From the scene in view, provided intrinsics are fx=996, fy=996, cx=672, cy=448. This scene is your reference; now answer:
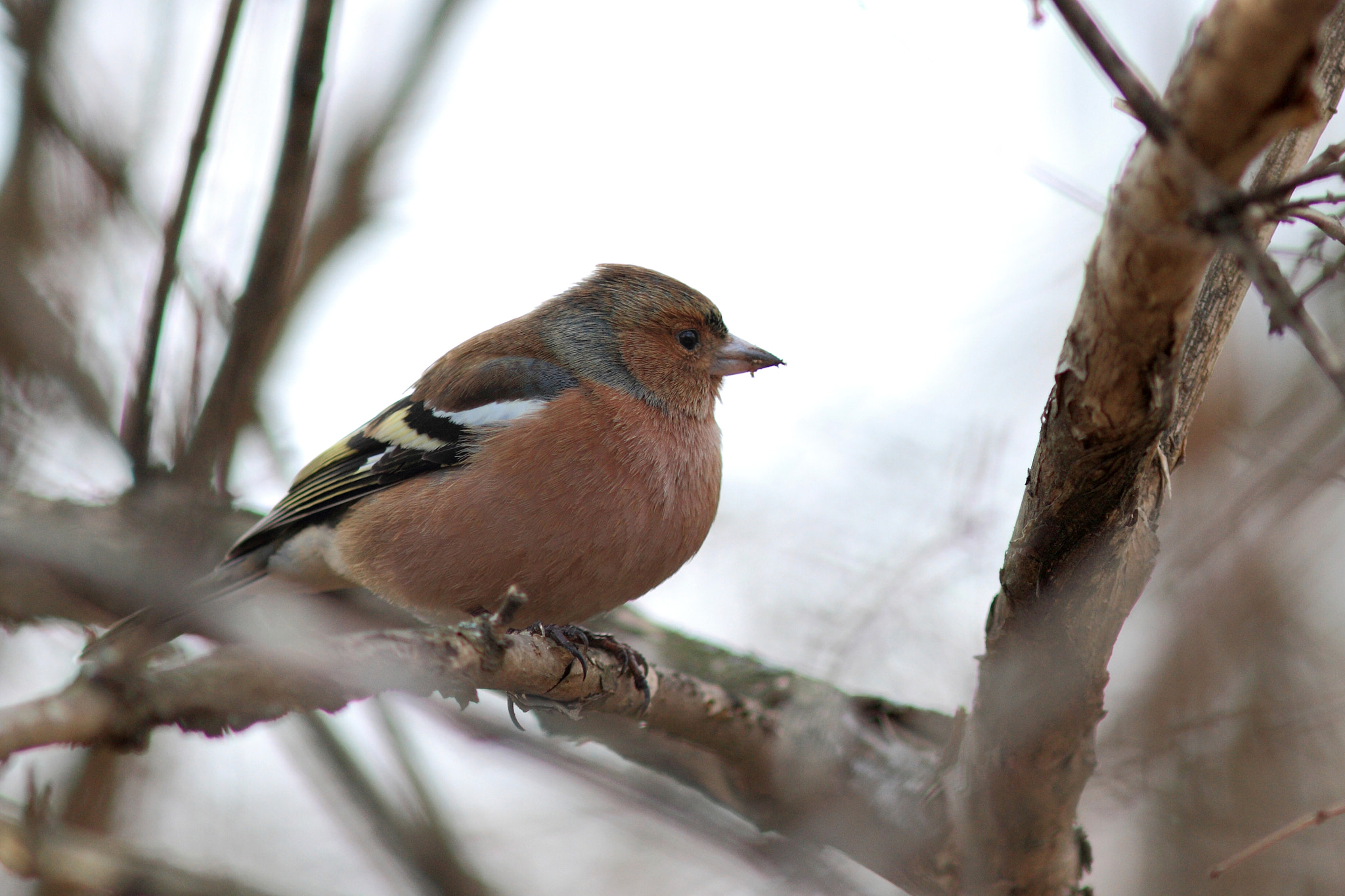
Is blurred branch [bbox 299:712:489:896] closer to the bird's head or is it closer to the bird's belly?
the bird's belly

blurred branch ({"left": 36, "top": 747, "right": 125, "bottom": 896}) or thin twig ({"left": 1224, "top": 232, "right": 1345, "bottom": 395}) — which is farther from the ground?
thin twig ({"left": 1224, "top": 232, "right": 1345, "bottom": 395})

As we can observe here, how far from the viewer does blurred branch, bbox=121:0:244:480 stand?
365cm

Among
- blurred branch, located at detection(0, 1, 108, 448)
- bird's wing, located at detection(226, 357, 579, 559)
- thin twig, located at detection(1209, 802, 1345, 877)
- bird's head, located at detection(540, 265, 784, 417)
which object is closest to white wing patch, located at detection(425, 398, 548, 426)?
bird's wing, located at detection(226, 357, 579, 559)

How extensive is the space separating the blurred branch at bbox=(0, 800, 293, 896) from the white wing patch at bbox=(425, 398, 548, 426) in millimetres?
2514

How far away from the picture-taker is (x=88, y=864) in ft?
7.46

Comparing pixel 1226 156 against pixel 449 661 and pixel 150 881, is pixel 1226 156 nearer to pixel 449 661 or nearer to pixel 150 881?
pixel 449 661

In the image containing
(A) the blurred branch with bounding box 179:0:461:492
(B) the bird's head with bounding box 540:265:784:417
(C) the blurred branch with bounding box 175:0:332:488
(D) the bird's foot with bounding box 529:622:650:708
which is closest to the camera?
(C) the blurred branch with bounding box 175:0:332:488

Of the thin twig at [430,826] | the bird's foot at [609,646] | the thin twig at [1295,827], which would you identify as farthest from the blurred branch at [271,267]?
the thin twig at [1295,827]

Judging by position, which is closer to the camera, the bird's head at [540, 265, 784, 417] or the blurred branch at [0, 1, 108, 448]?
the blurred branch at [0, 1, 108, 448]

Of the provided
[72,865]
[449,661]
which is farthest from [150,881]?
[449,661]

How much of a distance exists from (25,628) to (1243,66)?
508 cm

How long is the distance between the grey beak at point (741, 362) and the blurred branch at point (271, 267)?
2.44 metres

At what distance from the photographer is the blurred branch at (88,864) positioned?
7.16 ft

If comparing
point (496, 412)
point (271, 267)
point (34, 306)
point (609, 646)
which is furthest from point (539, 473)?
point (34, 306)
